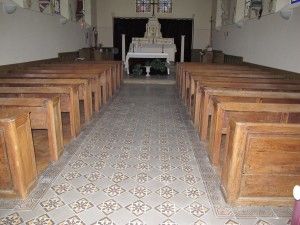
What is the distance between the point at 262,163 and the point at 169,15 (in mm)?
14340

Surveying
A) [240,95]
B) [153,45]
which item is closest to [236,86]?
[240,95]

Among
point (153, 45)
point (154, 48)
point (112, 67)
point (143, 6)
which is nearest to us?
point (112, 67)

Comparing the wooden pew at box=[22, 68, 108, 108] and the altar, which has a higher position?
the altar

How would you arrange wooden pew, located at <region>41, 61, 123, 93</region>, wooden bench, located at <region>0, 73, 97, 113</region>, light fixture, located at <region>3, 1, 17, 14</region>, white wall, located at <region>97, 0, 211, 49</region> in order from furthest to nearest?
white wall, located at <region>97, 0, 211, 49</region> < wooden pew, located at <region>41, 61, 123, 93</region> < light fixture, located at <region>3, 1, 17, 14</region> < wooden bench, located at <region>0, 73, 97, 113</region>

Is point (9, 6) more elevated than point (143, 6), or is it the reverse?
point (143, 6)

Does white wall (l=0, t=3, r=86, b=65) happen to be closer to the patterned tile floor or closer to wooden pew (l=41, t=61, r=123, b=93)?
wooden pew (l=41, t=61, r=123, b=93)

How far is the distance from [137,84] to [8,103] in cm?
620

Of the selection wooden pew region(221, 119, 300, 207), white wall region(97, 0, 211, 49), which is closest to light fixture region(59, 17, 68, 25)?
white wall region(97, 0, 211, 49)

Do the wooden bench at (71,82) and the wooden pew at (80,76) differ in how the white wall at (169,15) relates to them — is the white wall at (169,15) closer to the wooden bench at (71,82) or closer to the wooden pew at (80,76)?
the wooden pew at (80,76)

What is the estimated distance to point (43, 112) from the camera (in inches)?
120

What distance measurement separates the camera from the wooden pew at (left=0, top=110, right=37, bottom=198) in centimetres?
217

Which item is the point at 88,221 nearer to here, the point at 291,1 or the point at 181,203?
the point at 181,203

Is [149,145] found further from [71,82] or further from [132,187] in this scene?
[71,82]

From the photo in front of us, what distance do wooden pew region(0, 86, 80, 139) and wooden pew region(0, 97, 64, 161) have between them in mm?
360
